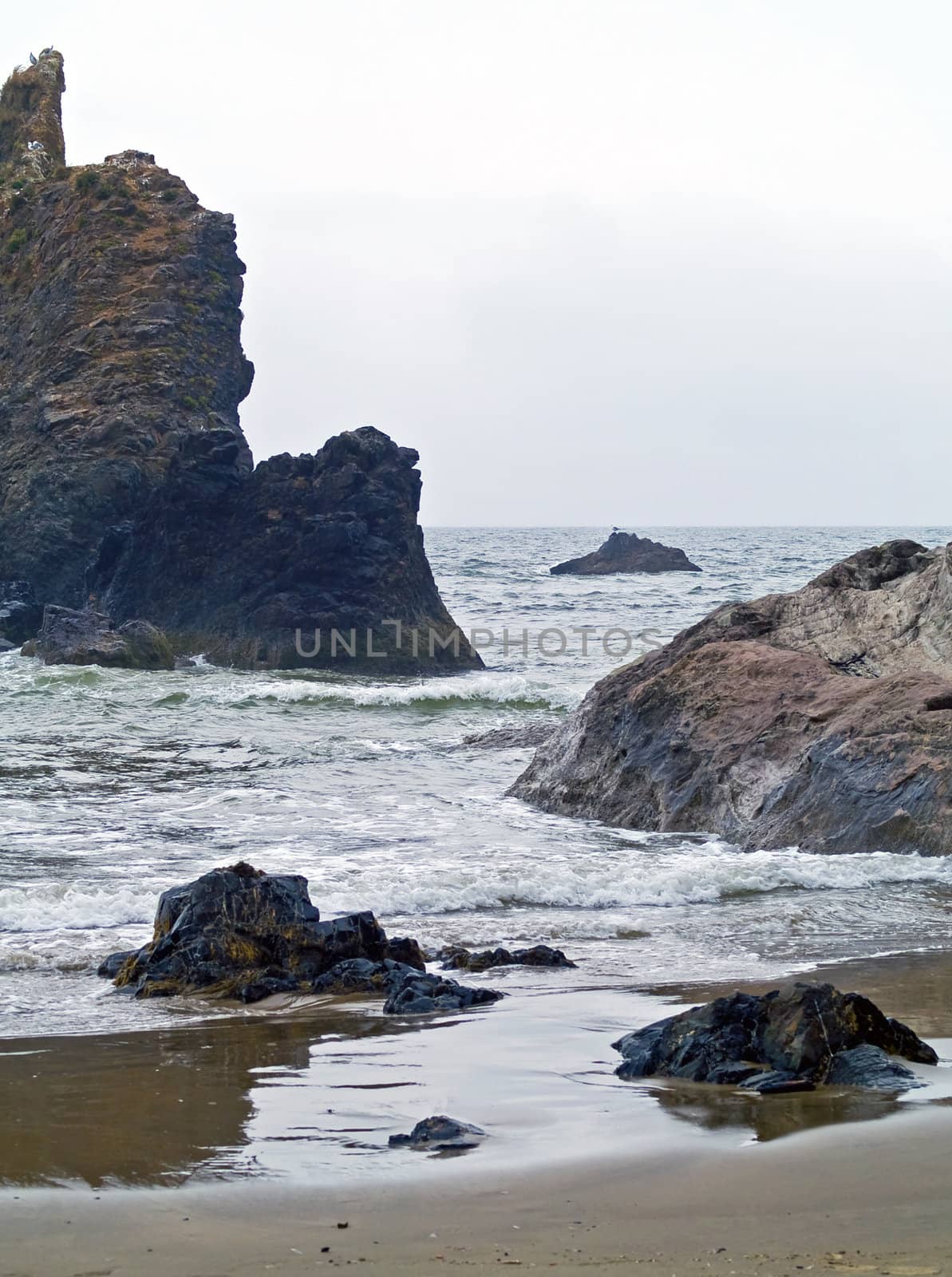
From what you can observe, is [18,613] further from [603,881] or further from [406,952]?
[406,952]

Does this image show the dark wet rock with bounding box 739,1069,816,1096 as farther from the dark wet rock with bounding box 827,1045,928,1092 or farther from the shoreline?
the shoreline

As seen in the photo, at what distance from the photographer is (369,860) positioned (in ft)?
29.0

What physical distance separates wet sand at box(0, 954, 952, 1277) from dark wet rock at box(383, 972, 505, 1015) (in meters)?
0.49

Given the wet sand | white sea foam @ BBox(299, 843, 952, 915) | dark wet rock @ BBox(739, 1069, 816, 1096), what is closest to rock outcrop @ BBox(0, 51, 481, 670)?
white sea foam @ BBox(299, 843, 952, 915)

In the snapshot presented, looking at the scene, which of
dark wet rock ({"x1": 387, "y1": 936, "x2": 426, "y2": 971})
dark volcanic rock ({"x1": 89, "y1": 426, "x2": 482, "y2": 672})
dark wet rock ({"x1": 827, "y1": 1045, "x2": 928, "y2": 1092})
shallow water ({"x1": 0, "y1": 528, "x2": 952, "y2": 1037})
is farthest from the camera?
dark volcanic rock ({"x1": 89, "y1": 426, "x2": 482, "y2": 672})

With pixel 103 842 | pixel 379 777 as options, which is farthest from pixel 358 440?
pixel 103 842

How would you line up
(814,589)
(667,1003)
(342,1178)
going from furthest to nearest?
(814,589) → (667,1003) → (342,1178)

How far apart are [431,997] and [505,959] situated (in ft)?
2.93

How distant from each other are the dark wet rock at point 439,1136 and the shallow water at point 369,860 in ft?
6.50

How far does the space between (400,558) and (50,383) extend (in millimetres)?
12046

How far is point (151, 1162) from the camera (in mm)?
3184

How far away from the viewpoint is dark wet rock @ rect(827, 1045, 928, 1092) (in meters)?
3.56

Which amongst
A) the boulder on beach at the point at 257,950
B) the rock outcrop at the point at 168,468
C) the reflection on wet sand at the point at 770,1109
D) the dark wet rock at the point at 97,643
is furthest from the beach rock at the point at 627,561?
the reflection on wet sand at the point at 770,1109

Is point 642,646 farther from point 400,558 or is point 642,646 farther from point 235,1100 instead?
point 235,1100
